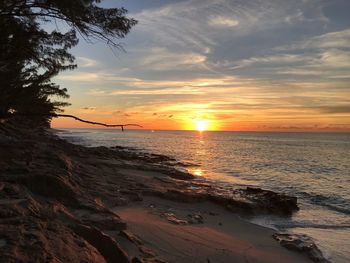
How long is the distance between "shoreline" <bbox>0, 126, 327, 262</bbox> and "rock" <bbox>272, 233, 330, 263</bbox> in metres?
0.02

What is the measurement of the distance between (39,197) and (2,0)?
15.3ft

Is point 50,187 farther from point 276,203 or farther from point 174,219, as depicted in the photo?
point 276,203

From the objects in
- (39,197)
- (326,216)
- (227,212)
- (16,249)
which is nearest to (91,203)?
(39,197)

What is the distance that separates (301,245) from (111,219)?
490 cm

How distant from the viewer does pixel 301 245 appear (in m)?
9.14

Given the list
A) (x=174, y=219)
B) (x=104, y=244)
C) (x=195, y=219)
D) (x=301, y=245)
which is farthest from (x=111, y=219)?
(x=301, y=245)

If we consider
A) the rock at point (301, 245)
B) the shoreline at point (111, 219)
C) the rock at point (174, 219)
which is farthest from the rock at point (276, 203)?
the rock at point (174, 219)

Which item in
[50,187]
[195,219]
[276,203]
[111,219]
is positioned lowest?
[276,203]

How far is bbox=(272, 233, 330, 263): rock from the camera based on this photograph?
8652mm

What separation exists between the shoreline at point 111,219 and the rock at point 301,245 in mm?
23

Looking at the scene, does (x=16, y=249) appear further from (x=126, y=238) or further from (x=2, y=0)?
(x=2, y=0)

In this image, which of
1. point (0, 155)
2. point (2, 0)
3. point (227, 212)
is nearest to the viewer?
point (2, 0)

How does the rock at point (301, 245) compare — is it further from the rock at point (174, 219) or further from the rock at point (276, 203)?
the rock at point (276, 203)

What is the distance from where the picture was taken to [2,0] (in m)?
8.70
